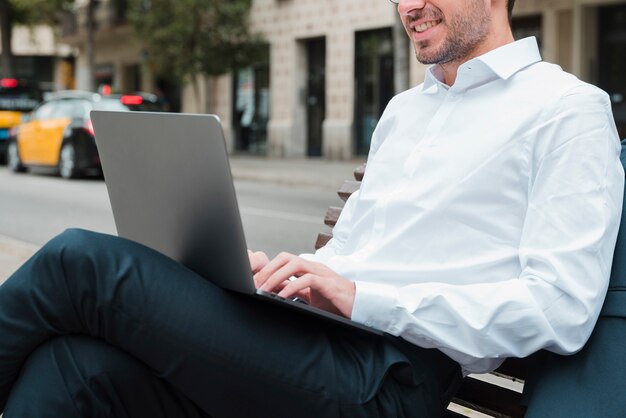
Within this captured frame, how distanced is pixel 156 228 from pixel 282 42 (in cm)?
2358

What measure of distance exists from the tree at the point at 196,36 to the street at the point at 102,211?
730 centimetres

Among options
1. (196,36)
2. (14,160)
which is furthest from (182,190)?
(196,36)

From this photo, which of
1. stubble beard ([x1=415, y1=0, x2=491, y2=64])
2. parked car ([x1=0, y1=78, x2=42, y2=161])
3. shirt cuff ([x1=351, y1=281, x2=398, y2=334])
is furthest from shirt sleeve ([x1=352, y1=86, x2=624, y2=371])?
parked car ([x1=0, y1=78, x2=42, y2=161])

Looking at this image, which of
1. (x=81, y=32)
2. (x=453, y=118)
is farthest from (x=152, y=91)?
(x=453, y=118)

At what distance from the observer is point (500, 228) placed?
2.13 metres

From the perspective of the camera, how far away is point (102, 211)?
38.0ft

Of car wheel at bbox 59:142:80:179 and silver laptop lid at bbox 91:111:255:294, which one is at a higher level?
silver laptop lid at bbox 91:111:255:294

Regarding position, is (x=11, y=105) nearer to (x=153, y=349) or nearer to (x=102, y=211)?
(x=102, y=211)

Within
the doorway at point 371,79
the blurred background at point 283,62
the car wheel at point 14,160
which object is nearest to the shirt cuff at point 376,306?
the blurred background at point 283,62

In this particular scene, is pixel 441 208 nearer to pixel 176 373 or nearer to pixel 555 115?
pixel 555 115

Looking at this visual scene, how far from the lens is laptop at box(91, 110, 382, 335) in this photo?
6.17 feet

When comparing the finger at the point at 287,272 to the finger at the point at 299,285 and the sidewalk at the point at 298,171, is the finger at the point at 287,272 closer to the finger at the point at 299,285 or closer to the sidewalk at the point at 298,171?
the finger at the point at 299,285

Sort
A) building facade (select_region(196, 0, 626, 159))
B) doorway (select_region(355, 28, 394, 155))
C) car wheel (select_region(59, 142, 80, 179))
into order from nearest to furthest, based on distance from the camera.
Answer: car wheel (select_region(59, 142, 80, 179)) < building facade (select_region(196, 0, 626, 159)) < doorway (select_region(355, 28, 394, 155))

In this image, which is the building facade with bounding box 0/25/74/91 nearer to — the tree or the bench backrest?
the tree
